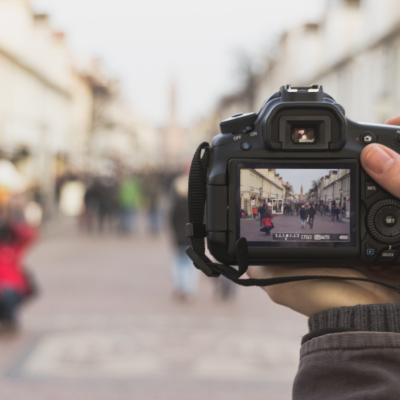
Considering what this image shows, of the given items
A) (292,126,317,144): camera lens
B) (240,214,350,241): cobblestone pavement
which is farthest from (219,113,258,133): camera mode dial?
(240,214,350,241): cobblestone pavement

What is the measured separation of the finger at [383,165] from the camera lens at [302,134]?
121 millimetres

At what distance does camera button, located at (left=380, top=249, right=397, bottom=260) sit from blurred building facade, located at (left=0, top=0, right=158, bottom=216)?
1973 centimetres

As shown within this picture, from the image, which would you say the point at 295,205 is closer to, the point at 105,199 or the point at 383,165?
the point at 383,165

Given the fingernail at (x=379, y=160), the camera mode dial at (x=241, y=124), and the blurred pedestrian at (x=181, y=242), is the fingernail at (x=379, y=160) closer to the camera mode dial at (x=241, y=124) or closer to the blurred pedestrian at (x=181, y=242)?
the camera mode dial at (x=241, y=124)

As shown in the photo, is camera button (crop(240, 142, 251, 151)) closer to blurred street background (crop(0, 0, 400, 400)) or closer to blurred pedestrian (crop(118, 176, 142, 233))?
blurred street background (crop(0, 0, 400, 400))

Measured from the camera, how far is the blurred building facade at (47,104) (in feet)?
85.0

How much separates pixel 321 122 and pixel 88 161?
124 feet

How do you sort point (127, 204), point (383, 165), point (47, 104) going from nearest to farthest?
point (383, 165) → point (127, 204) → point (47, 104)

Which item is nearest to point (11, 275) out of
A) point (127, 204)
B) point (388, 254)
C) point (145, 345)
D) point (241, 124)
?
point (145, 345)

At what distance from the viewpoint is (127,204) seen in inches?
754

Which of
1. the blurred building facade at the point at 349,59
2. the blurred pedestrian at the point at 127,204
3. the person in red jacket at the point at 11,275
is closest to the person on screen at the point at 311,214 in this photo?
the person in red jacket at the point at 11,275

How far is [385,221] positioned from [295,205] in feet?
0.69

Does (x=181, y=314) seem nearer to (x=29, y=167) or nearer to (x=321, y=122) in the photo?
(x=321, y=122)

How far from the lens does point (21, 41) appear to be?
2820 centimetres
